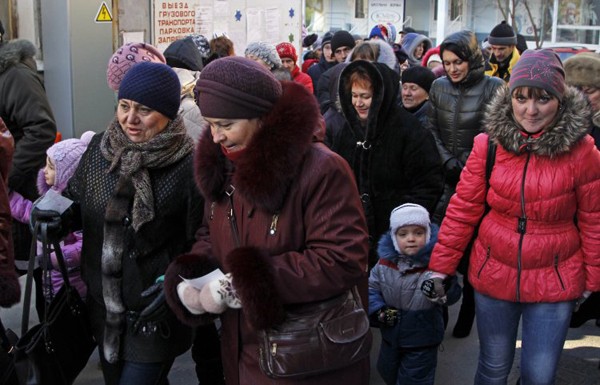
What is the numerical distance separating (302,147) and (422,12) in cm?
2595

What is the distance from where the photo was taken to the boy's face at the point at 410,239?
4.33 metres

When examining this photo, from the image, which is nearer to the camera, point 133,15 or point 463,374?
point 463,374

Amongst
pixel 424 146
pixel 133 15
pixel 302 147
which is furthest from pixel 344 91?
pixel 133 15

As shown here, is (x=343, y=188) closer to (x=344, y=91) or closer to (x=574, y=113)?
(x=574, y=113)

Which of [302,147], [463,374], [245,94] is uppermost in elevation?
[245,94]

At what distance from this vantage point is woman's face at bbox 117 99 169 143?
3404 millimetres

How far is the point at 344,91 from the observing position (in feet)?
15.9

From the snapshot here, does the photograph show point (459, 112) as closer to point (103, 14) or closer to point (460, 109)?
point (460, 109)

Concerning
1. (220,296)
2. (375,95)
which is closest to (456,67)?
(375,95)

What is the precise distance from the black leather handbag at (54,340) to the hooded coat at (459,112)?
9.61ft

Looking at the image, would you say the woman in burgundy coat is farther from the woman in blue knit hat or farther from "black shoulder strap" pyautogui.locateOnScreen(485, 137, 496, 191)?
"black shoulder strap" pyautogui.locateOnScreen(485, 137, 496, 191)

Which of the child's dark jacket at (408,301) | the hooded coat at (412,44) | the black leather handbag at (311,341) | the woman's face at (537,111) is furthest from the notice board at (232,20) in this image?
the black leather handbag at (311,341)

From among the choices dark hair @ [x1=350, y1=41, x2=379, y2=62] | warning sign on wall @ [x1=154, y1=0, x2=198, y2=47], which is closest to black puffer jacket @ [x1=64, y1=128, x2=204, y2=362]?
dark hair @ [x1=350, y1=41, x2=379, y2=62]

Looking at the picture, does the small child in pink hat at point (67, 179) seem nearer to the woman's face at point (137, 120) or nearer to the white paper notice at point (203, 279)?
the woman's face at point (137, 120)
